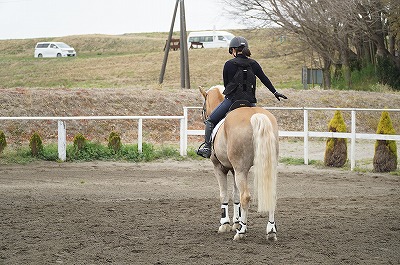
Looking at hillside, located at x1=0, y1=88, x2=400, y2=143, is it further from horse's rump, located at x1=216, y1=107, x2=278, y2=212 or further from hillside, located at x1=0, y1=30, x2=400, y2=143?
horse's rump, located at x1=216, y1=107, x2=278, y2=212

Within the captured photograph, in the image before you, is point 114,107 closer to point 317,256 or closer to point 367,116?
point 367,116

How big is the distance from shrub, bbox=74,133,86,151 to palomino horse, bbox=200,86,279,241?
34.7ft

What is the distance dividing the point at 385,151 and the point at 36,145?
8.51 meters

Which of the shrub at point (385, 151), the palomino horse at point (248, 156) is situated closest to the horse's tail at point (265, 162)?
the palomino horse at point (248, 156)

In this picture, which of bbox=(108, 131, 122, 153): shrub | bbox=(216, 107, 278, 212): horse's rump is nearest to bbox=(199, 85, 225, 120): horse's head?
bbox=(216, 107, 278, 212): horse's rump

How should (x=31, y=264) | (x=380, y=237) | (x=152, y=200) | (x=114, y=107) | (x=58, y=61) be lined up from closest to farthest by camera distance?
(x=31, y=264) < (x=380, y=237) < (x=152, y=200) < (x=114, y=107) < (x=58, y=61)

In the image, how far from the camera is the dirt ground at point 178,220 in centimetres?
792

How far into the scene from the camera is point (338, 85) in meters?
41.5

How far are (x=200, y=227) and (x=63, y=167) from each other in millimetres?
9182

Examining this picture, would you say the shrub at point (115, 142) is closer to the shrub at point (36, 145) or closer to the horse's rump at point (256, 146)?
the shrub at point (36, 145)

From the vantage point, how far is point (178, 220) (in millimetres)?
10398

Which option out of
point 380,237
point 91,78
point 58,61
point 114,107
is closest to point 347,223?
point 380,237

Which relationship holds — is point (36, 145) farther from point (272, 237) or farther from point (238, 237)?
point (272, 237)

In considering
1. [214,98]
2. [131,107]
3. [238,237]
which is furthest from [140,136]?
[238,237]
